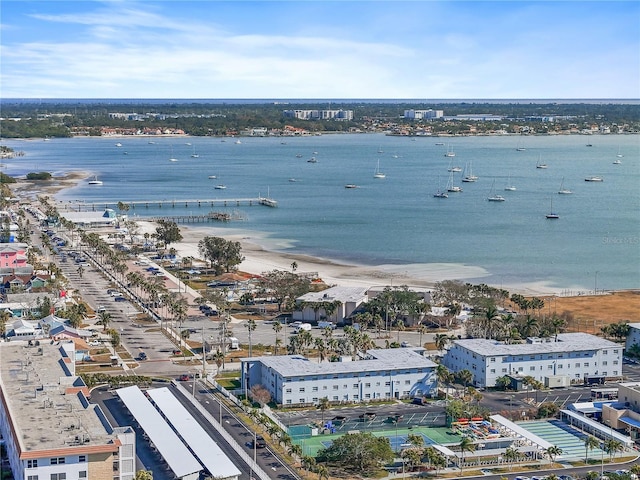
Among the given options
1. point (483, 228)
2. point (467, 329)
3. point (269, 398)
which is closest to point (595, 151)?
point (483, 228)

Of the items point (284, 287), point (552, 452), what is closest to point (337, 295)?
point (284, 287)

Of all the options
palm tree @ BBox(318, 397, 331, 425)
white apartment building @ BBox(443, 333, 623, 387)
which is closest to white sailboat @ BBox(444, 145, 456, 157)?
white apartment building @ BBox(443, 333, 623, 387)

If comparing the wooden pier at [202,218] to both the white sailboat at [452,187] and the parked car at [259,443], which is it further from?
the parked car at [259,443]

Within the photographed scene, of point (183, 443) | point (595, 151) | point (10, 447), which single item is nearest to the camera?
point (10, 447)

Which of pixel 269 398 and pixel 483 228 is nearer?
pixel 269 398

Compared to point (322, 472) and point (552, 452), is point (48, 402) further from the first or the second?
point (552, 452)

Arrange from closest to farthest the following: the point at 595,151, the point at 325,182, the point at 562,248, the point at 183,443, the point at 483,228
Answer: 1. the point at 183,443
2. the point at 562,248
3. the point at 483,228
4. the point at 325,182
5. the point at 595,151

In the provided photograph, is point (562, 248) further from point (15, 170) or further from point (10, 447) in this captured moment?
point (15, 170)
